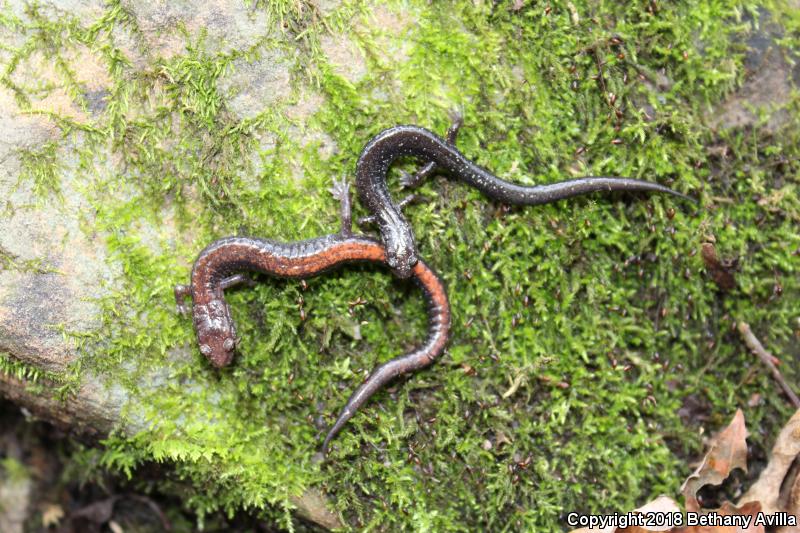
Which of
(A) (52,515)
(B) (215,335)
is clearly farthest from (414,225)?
(A) (52,515)

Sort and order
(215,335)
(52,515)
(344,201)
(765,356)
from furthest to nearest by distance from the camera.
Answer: (52,515) → (765,356) → (344,201) → (215,335)

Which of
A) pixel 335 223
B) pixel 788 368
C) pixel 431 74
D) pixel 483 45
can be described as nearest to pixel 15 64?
pixel 335 223

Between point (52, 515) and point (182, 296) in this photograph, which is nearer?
point (182, 296)

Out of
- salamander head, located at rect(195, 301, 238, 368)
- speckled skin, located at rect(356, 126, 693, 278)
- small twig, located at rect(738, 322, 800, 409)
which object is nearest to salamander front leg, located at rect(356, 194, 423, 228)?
speckled skin, located at rect(356, 126, 693, 278)

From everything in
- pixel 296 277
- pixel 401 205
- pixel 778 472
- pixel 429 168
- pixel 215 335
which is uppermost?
pixel 429 168

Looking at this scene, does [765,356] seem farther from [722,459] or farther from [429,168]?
[429,168]

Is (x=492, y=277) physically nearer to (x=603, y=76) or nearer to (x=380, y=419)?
(x=380, y=419)

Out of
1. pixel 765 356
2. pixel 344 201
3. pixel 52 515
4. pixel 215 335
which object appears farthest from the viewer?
pixel 52 515

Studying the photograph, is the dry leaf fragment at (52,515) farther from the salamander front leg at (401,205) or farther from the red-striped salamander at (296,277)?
the salamander front leg at (401,205)
